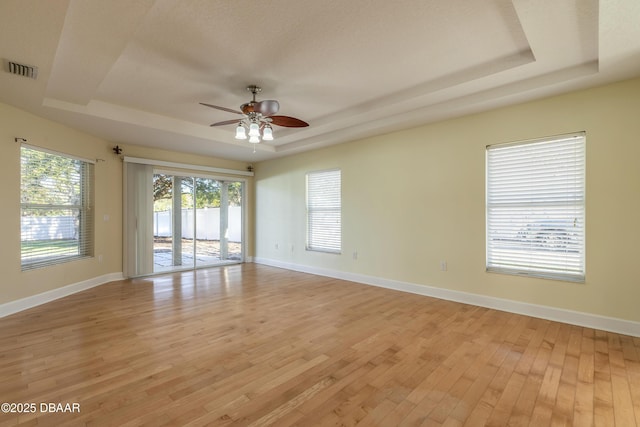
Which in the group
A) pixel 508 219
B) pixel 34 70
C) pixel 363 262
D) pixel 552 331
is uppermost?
pixel 34 70

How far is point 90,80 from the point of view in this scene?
3068 mm

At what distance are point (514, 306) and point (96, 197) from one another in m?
6.54

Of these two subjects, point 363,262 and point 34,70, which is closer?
point 34,70

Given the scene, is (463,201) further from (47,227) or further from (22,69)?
(47,227)

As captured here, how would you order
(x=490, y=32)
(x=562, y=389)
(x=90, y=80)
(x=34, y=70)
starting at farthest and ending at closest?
(x=90, y=80) → (x=34, y=70) → (x=490, y=32) → (x=562, y=389)

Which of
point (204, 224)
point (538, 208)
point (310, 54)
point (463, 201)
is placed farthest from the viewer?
point (204, 224)

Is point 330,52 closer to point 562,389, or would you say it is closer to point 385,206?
point 385,206

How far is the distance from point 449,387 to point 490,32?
112 inches

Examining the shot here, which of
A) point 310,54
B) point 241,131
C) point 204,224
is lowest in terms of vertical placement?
point 204,224

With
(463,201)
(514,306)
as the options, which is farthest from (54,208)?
(514,306)

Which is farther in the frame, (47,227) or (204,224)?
(204,224)

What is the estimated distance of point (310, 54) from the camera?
281 centimetres

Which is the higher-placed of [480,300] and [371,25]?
[371,25]

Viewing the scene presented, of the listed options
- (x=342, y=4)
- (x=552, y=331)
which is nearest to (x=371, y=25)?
(x=342, y=4)
